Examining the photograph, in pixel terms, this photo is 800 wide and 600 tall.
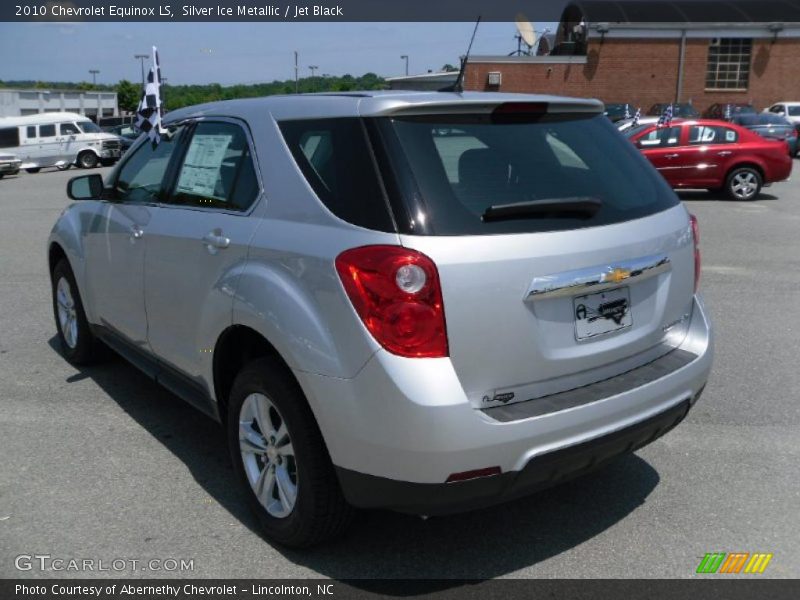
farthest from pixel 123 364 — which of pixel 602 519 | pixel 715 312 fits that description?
pixel 715 312

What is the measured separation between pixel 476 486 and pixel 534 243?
34.0 inches

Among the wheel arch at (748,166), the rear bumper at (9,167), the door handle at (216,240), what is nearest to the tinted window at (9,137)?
the rear bumper at (9,167)

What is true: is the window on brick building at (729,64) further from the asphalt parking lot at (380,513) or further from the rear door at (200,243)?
the rear door at (200,243)

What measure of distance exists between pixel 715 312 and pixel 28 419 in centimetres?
552

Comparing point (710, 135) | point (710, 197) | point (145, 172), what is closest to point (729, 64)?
point (710, 197)

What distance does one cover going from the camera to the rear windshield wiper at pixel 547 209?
2715mm

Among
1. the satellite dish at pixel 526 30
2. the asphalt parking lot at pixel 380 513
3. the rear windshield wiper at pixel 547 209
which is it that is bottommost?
the asphalt parking lot at pixel 380 513

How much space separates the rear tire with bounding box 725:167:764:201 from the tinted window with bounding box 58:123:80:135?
24217 millimetres

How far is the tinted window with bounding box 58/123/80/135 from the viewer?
29.4m

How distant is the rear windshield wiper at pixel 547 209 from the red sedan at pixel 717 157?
42.5 ft

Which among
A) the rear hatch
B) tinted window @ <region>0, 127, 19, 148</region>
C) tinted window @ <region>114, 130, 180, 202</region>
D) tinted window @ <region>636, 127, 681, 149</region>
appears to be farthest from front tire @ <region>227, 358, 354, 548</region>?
tinted window @ <region>0, 127, 19, 148</region>

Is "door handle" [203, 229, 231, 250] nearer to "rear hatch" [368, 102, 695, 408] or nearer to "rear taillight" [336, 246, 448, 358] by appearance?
"rear hatch" [368, 102, 695, 408]

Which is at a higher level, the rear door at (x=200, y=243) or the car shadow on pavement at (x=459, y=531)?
the rear door at (x=200, y=243)
